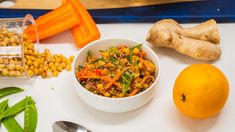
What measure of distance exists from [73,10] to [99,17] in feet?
0.27

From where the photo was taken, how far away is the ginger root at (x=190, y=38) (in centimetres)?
100

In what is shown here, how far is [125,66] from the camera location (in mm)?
921

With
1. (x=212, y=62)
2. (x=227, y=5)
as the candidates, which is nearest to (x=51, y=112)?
(x=212, y=62)

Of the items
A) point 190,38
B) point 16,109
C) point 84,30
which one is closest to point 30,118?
point 16,109

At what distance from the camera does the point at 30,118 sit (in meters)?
0.88

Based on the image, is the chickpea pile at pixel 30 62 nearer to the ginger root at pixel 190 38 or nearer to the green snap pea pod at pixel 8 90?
the green snap pea pod at pixel 8 90

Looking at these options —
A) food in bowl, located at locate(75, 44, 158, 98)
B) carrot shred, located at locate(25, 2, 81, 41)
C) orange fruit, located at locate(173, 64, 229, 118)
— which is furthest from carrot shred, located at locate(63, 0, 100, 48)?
orange fruit, located at locate(173, 64, 229, 118)

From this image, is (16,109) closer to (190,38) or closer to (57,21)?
(57,21)

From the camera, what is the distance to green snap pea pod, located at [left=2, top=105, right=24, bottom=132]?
86cm

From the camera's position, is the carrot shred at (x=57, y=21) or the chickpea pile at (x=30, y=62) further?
the carrot shred at (x=57, y=21)

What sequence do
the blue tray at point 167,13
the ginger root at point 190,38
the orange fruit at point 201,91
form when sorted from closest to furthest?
the orange fruit at point 201,91 < the ginger root at point 190,38 < the blue tray at point 167,13

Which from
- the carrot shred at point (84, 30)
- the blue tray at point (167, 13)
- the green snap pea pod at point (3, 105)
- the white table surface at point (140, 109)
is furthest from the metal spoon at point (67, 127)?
the blue tray at point (167, 13)

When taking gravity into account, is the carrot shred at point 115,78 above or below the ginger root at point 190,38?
below

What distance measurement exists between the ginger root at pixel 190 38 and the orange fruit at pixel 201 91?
7.2 inches
